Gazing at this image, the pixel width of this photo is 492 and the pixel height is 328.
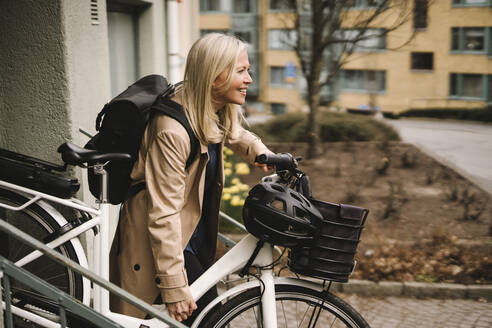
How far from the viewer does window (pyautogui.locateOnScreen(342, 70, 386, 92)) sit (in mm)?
42750

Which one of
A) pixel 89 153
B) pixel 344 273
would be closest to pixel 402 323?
pixel 344 273

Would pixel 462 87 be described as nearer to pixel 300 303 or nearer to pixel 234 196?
pixel 234 196

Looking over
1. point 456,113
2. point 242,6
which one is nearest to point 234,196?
point 456,113

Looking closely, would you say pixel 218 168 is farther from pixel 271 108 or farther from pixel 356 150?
pixel 271 108

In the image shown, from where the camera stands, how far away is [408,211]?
7.81 metres

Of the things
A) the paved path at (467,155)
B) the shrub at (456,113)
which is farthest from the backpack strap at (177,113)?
the shrub at (456,113)

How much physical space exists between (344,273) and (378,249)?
3.39 meters

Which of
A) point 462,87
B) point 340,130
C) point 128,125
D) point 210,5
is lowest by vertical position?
point 340,130

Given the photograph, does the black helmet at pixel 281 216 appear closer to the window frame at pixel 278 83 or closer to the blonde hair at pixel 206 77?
the blonde hair at pixel 206 77

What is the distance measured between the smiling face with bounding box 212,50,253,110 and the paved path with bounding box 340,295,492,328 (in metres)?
2.56

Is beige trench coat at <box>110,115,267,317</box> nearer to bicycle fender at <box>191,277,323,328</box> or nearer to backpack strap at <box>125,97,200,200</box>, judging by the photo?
backpack strap at <box>125,97,200,200</box>

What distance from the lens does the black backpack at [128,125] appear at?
2.44 m

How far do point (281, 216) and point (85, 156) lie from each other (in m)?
0.92

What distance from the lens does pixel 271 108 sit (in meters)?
49.3
